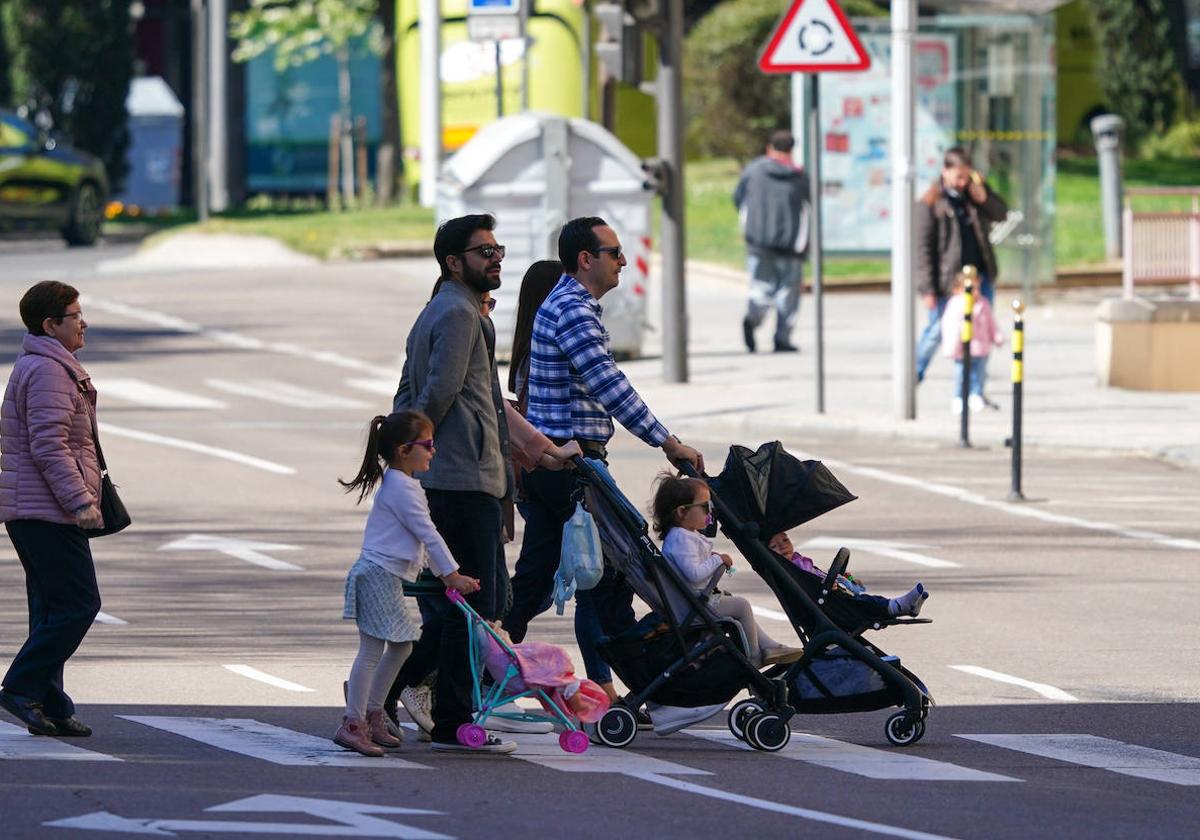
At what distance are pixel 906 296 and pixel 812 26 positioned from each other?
1.99m

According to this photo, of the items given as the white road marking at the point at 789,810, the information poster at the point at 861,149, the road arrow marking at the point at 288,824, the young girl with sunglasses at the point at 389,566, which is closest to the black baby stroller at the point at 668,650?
the white road marking at the point at 789,810

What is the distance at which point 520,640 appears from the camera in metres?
9.43

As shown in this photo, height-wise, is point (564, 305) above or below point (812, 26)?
below

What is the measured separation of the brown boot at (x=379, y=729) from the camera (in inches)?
333

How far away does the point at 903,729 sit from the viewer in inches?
346

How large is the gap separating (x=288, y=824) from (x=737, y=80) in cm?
3018

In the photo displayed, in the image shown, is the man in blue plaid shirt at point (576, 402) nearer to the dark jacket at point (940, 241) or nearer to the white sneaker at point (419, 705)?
the white sneaker at point (419, 705)

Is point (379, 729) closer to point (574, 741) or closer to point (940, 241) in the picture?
point (574, 741)

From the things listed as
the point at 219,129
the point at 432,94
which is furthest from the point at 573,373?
the point at 219,129

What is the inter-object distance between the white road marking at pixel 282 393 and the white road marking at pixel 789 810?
11891 mm

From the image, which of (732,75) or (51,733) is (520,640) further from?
(732,75)

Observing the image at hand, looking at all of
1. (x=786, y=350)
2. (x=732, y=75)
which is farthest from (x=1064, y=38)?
(x=786, y=350)

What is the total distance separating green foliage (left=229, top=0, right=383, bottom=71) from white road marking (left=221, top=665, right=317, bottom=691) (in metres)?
31.6

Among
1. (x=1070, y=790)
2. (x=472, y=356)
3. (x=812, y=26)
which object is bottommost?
(x=1070, y=790)
